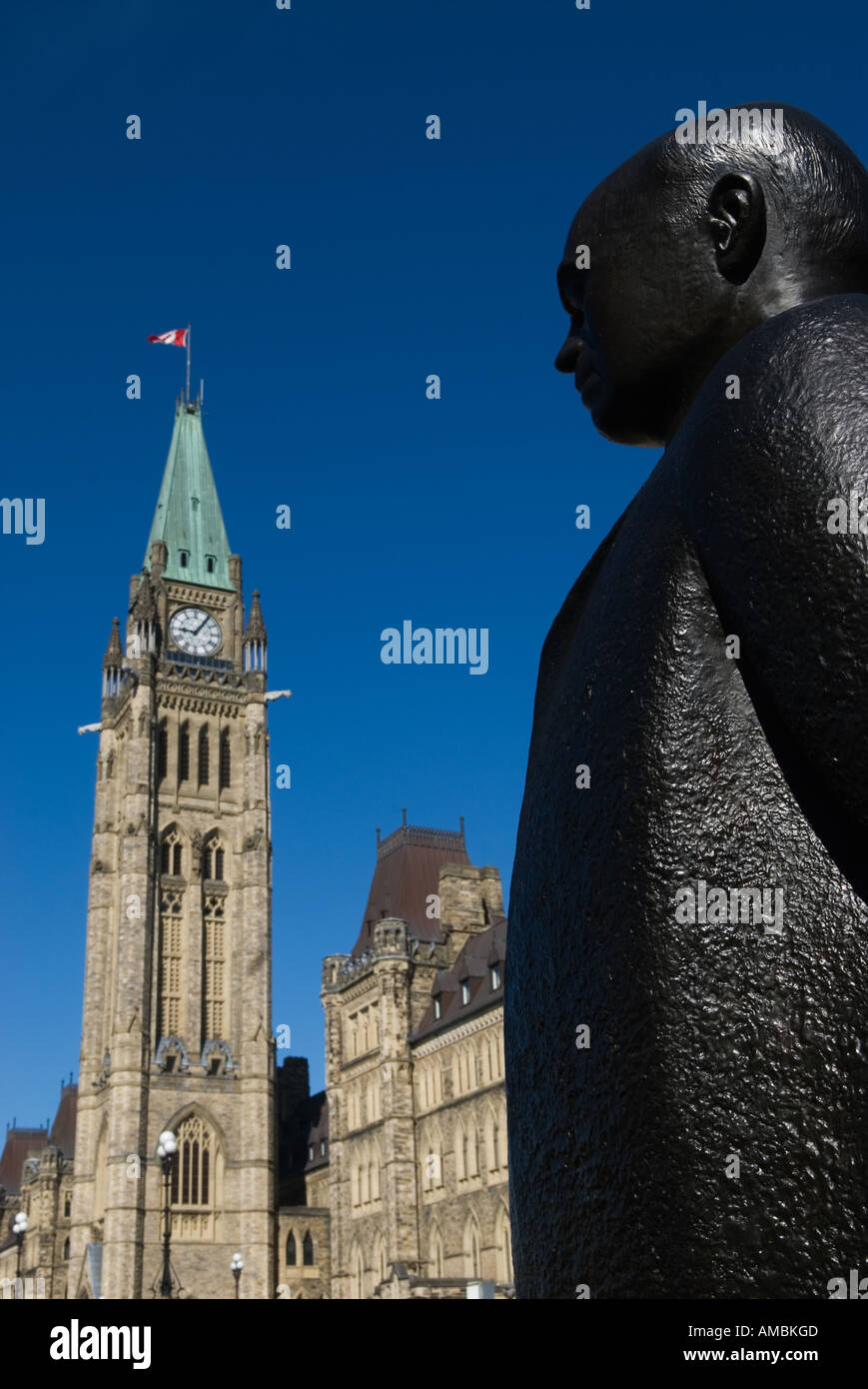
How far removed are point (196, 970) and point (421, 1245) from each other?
16.1 meters

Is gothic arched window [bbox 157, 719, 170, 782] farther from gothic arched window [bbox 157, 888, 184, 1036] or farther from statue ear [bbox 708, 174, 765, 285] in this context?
statue ear [bbox 708, 174, 765, 285]

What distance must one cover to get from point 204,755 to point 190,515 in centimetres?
1416

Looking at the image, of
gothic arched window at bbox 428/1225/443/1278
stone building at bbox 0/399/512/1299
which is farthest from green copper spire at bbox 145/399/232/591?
gothic arched window at bbox 428/1225/443/1278

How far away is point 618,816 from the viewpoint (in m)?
2.13

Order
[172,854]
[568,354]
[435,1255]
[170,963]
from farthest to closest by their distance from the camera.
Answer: [172,854]
[170,963]
[435,1255]
[568,354]

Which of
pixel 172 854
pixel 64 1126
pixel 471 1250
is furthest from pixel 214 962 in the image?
pixel 64 1126

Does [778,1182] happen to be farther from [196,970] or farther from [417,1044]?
[196,970]

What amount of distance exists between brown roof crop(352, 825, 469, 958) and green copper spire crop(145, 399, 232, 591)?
1518 cm

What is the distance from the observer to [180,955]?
61312 millimetres

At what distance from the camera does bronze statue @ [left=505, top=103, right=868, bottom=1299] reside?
6.11ft

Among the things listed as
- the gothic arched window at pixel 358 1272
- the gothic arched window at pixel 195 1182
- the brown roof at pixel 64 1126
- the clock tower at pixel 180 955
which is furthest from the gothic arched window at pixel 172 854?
the brown roof at pixel 64 1126

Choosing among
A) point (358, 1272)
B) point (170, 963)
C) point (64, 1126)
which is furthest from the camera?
point (64, 1126)

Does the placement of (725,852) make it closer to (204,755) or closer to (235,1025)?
(235,1025)
